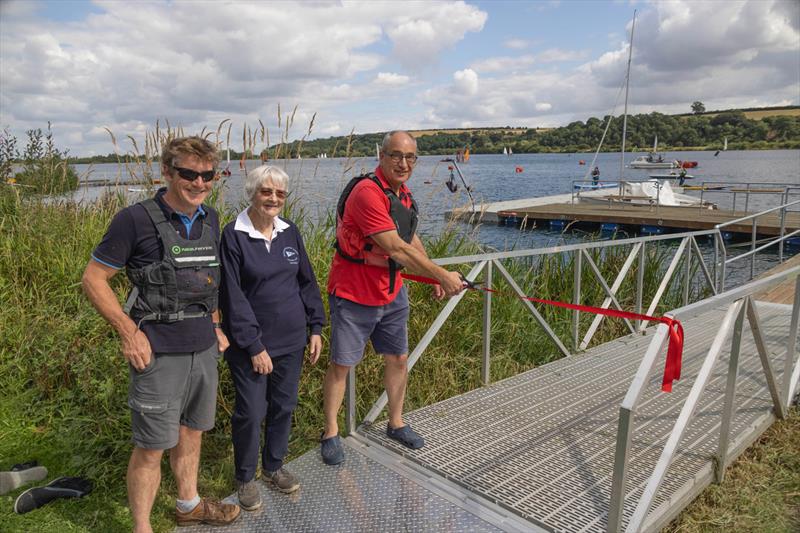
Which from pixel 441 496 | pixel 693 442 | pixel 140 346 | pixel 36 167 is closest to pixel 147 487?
pixel 140 346

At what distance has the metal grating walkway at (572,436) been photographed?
8.41 feet

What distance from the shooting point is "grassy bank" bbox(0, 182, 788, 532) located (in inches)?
115

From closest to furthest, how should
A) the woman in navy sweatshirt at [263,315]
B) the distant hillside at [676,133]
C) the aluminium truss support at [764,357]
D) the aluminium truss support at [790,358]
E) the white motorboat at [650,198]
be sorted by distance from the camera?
the woman in navy sweatshirt at [263,315] < the aluminium truss support at [764,357] < the aluminium truss support at [790,358] < the white motorboat at [650,198] < the distant hillside at [676,133]

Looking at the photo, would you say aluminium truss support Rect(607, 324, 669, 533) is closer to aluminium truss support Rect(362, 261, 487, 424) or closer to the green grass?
the green grass

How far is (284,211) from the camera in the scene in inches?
173

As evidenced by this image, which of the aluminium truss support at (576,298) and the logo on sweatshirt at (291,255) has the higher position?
the logo on sweatshirt at (291,255)

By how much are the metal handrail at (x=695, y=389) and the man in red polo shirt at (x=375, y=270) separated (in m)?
0.99

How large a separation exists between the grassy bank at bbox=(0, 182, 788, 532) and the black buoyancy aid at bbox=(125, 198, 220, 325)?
1.12 metres

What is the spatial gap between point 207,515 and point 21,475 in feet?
3.82

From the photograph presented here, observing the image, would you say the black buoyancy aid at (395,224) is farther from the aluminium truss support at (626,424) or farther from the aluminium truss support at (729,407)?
the aluminium truss support at (729,407)

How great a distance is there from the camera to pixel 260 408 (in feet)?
8.27

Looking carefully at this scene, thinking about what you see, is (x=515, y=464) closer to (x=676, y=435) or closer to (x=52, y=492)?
(x=676, y=435)

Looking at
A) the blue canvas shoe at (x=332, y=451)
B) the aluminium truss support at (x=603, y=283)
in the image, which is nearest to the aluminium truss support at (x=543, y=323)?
the aluminium truss support at (x=603, y=283)

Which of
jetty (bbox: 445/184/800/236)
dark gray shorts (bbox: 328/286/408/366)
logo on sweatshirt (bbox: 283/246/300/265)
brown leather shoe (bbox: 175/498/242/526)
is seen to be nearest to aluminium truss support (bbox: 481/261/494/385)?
dark gray shorts (bbox: 328/286/408/366)
